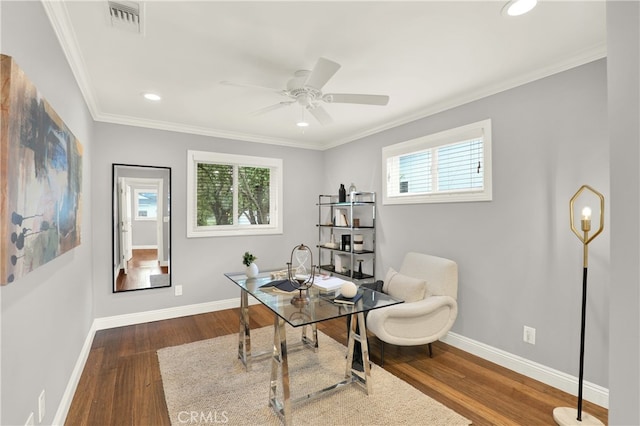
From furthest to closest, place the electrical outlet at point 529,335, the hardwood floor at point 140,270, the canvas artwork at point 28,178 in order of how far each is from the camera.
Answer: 1. the hardwood floor at point 140,270
2. the electrical outlet at point 529,335
3. the canvas artwork at point 28,178

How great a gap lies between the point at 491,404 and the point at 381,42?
2.60 meters

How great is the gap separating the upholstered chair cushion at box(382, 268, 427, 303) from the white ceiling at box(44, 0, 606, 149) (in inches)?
69.9

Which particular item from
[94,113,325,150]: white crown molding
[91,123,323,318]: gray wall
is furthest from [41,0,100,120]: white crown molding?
[91,123,323,318]: gray wall

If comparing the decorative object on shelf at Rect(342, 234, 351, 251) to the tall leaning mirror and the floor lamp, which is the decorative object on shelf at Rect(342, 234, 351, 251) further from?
the floor lamp

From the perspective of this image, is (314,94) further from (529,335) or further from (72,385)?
(72,385)

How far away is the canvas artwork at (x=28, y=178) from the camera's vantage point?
1.07 m

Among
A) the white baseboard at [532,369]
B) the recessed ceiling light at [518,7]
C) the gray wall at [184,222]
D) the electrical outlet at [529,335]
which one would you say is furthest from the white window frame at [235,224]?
the recessed ceiling light at [518,7]

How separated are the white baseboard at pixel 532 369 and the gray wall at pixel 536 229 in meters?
0.05

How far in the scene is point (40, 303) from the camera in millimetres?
1583

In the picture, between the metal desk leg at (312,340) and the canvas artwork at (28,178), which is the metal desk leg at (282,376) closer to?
the metal desk leg at (312,340)

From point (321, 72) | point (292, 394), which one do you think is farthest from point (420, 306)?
point (321, 72)

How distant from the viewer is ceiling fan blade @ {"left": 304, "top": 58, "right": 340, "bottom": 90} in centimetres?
184

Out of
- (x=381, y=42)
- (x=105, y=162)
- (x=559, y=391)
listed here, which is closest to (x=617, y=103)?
(x=381, y=42)

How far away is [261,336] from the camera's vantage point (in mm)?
3354
